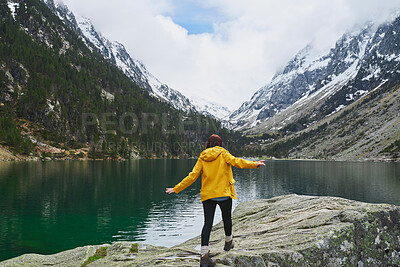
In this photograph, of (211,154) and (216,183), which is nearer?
(216,183)

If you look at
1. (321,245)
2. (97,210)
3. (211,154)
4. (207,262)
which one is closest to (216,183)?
(211,154)

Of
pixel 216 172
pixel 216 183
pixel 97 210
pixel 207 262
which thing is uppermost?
pixel 216 172

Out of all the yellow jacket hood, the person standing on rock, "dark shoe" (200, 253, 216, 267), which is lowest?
"dark shoe" (200, 253, 216, 267)

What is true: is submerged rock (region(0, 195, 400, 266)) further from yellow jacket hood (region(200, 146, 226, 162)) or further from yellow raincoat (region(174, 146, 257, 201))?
yellow jacket hood (region(200, 146, 226, 162))

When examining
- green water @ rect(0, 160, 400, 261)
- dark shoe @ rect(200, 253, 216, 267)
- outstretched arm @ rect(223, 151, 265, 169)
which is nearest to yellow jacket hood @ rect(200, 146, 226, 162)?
outstretched arm @ rect(223, 151, 265, 169)

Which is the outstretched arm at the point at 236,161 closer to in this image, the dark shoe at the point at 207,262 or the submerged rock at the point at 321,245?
the submerged rock at the point at 321,245

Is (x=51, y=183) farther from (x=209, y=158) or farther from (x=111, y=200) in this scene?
(x=209, y=158)

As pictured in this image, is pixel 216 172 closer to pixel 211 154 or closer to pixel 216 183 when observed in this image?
pixel 216 183

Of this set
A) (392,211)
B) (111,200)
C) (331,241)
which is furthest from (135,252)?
(111,200)

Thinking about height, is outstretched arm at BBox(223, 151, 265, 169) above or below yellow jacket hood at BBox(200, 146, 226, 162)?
below

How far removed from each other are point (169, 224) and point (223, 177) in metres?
29.9

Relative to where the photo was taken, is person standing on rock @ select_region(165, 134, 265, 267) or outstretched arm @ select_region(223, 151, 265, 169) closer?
person standing on rock @ select_region(165, 134, 265, 267)

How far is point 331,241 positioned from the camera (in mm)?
10102

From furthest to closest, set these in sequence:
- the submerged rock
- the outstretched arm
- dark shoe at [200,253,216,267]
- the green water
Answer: the green water → the outstretched arm → the submerged rock → dark shoe at [200,253,216,267]
